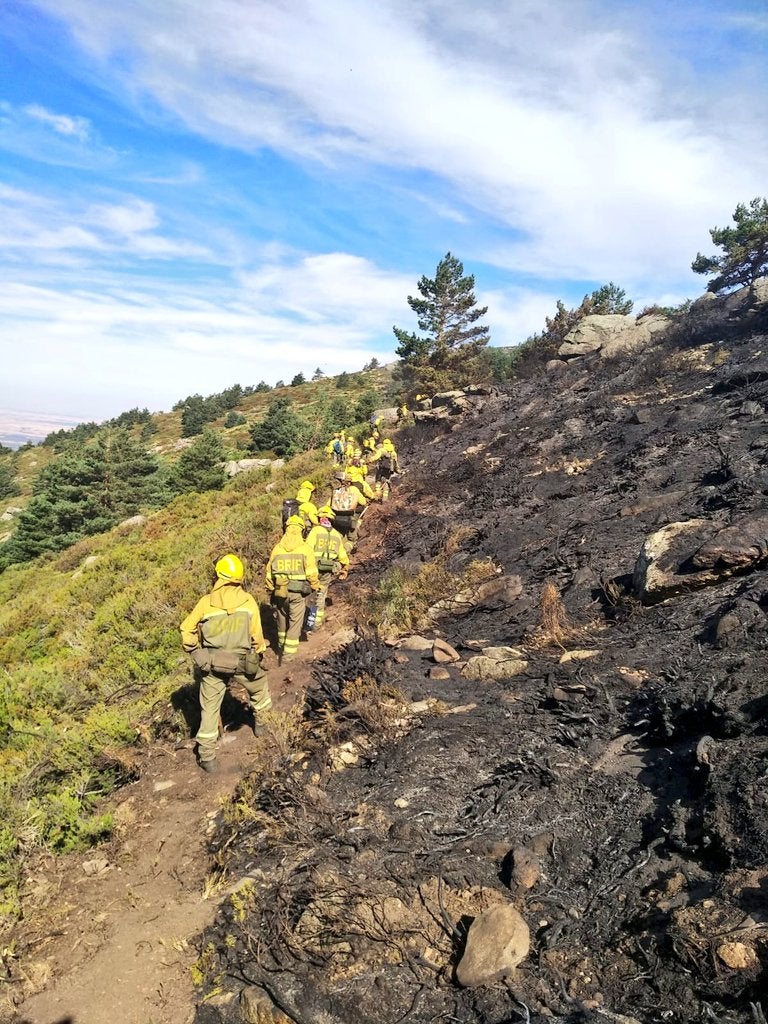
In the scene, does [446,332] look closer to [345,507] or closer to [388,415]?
[388,415]

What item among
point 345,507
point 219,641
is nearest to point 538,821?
point 219,641

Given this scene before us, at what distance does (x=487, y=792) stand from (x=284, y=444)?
81.2ft

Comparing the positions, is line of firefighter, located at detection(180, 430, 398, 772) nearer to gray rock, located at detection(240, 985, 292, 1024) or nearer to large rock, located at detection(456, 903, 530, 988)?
gray rock, located at detection(240, 985, 292, 1024)

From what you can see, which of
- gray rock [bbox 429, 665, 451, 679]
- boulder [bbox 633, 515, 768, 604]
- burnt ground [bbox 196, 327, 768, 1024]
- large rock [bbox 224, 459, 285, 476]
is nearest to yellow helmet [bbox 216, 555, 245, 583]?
burnt ground [bbox 196, 327, 768, 1024]

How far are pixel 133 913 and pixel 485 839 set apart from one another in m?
2.39

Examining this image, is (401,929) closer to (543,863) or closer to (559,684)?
(543,863)

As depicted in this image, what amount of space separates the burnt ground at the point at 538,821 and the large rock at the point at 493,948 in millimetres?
57

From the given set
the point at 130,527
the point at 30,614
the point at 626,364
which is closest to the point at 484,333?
the point at 626,364

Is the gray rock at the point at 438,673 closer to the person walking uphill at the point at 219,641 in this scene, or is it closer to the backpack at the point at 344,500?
the person walking uphill at the point at 219,641

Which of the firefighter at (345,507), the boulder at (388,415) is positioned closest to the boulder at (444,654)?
the firefighter at (345,507)

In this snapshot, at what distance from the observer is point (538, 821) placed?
368cm

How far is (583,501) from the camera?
10.6m

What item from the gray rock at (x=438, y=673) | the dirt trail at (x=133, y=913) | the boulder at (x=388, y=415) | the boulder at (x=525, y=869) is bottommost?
the dirt trail at (x=133, y=913)

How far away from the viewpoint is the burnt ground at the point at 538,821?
8.77 feet
